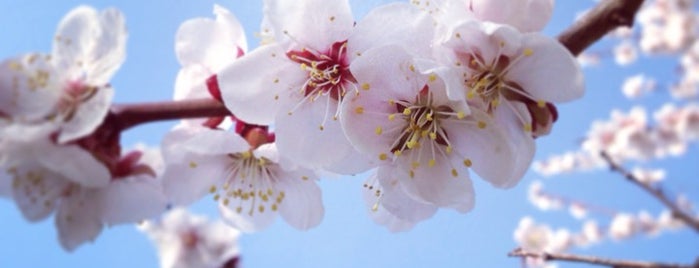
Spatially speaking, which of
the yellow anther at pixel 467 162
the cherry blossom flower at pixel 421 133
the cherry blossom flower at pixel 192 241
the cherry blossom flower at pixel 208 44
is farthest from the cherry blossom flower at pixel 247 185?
the cherry blossom flower at pixel 192 241

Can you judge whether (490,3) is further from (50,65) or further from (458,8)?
(50,65)

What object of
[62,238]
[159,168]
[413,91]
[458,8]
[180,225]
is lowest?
[180,225]

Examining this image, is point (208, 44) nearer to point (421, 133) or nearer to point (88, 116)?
point (88, 116)

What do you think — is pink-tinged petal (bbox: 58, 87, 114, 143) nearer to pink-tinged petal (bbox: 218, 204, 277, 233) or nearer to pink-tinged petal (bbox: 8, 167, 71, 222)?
pink-tinged petal (bbox: 8, 167, 71, 222)

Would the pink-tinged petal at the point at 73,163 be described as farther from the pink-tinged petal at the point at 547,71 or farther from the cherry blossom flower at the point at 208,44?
the pink-tinged petal at the point at 547,71

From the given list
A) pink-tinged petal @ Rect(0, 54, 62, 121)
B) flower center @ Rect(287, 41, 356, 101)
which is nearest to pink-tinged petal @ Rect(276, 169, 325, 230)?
flower center @ Rect(287, 41, 356, 101)

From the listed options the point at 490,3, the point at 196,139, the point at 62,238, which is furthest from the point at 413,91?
the point at 62,238
